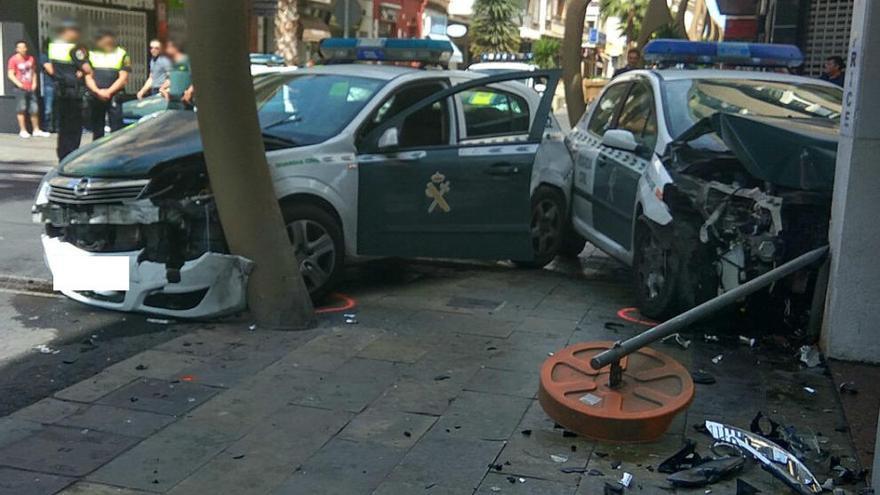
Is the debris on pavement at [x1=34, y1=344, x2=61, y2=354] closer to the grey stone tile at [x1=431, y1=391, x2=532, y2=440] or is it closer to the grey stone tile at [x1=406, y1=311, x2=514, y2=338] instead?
the grey stone tile at [x1=406, y1=311, x2=514, y2=338]

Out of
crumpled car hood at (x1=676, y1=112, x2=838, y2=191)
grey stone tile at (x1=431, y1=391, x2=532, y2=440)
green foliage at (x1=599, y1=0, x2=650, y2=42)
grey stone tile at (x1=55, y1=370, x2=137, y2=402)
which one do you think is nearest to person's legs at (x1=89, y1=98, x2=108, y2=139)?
grey stone tile at (x1=55, y1=370, x2=137, y2=402)

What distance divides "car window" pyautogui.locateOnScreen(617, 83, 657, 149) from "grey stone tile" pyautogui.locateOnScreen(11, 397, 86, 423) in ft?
14.1

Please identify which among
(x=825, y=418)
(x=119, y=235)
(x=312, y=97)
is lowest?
(x=825, y=418)

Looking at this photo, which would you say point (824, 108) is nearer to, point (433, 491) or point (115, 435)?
point (433, 491)

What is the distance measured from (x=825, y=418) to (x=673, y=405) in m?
1.05

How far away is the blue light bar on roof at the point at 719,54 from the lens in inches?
335

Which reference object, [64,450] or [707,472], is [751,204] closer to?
[707,472]

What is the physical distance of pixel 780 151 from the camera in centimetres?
596

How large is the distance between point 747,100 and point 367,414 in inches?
163

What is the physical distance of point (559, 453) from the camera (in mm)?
4441

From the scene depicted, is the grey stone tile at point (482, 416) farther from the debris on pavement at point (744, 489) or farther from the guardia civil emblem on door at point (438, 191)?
the guardia civil emblem on door at point (438, 191)

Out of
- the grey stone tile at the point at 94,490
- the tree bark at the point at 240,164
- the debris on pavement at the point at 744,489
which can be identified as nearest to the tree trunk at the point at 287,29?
the tree bark at the point at 240,164

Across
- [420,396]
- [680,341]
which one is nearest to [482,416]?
[420,396]

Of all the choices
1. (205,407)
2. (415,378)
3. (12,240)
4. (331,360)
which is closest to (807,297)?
(415,378)
